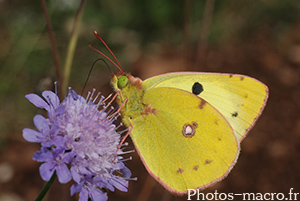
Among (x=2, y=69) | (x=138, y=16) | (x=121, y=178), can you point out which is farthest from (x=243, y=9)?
(x=121, y=178)

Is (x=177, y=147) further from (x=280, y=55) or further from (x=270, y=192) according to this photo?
(x=280, y=55)

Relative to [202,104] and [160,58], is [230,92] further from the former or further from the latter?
[160,58]

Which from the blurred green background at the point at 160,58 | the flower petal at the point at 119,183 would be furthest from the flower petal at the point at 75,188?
the blurred green background at the point at 160,58

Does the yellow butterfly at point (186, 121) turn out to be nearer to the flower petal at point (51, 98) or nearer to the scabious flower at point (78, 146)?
the scabious flower at point (78, 146)

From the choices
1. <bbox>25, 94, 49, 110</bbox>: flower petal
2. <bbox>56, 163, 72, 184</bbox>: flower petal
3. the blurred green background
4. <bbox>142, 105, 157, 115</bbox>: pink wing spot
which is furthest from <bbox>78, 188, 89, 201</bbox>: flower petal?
the blurred green background

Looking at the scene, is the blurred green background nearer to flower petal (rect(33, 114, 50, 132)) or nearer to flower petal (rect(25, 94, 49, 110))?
flower petal (rect(25, 94, 49, 110))

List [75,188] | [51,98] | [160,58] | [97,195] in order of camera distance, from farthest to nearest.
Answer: [160,58], [51,98], [97,195], [75,188]

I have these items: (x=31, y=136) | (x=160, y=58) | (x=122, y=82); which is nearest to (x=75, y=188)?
(x=31, y=136)
